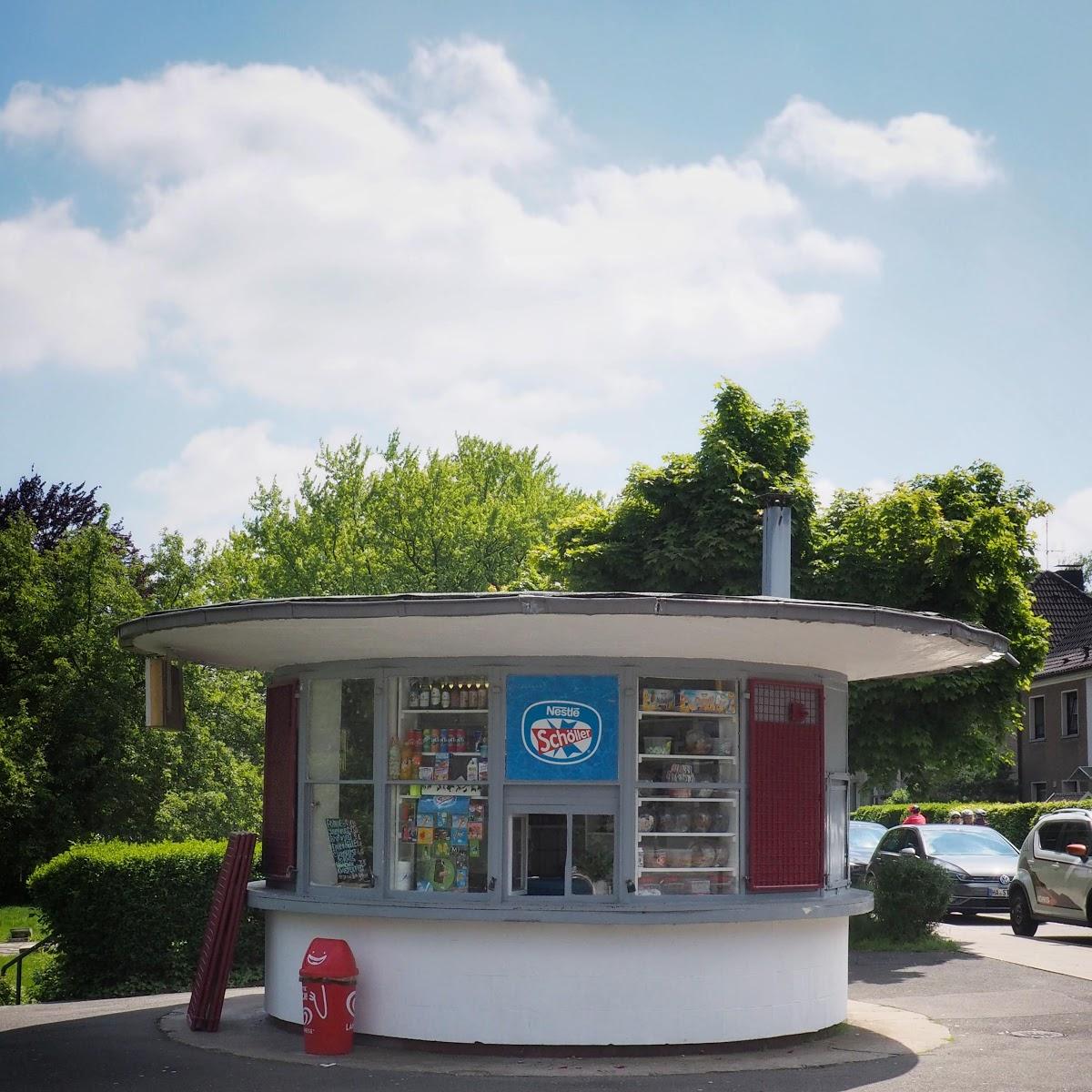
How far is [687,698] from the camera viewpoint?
1195cm

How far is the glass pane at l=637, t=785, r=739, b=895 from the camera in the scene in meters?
11.7

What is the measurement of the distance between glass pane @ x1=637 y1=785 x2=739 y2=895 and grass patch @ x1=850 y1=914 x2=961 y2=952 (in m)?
8.94

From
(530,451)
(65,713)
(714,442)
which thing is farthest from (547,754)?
(530,451)

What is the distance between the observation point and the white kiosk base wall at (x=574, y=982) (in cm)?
1133

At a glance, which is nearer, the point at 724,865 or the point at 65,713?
the point at 724,865

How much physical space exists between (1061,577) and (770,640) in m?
49.0

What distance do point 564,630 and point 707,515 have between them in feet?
39.0

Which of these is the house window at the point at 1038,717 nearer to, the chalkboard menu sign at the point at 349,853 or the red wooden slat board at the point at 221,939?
the red wooden slat board at the point at 221,939

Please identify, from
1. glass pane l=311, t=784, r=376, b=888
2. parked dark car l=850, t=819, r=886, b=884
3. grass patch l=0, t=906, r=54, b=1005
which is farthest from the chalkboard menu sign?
parked dark car l=850, t=819, r=886, b=884

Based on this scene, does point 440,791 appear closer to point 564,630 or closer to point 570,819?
point 570,819

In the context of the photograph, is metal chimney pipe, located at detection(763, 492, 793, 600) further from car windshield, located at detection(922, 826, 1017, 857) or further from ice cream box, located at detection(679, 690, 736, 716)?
car windshield, located at detection(922, 826, 1017, 857)

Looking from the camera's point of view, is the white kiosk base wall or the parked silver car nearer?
the white kiosk base wall

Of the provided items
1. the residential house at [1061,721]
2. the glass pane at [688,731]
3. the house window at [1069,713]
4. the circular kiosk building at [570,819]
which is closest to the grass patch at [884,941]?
the circular kiosk building at [570,819]

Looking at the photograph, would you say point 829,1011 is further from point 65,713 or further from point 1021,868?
point 65,713
